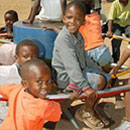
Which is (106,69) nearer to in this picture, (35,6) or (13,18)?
(35,6)

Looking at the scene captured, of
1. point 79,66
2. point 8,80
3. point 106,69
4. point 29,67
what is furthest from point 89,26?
point 29,67

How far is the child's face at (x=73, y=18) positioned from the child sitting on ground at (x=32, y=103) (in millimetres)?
607

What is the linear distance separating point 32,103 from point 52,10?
1657 mm

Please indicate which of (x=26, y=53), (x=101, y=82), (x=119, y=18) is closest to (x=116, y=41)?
(x=119, y=18)

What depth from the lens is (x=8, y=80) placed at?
A: 255 centimetres

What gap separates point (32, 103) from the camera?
1.89 meters

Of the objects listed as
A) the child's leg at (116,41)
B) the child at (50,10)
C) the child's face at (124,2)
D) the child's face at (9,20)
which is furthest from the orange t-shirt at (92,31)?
the child's face at (9,20)

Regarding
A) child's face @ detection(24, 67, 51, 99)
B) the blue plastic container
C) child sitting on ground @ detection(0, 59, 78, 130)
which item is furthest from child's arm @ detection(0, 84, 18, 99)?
the blue plastic container

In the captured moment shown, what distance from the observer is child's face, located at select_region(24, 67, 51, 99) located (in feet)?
6.32

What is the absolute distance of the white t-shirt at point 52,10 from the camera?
129 inches

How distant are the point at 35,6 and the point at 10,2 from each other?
27.2ft

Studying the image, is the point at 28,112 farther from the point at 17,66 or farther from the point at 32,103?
the point at 17,66

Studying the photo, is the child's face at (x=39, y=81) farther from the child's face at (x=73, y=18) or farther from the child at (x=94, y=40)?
the child at (x=94, y=40)

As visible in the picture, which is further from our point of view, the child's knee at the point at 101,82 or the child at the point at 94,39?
the child at the point at 94,39
